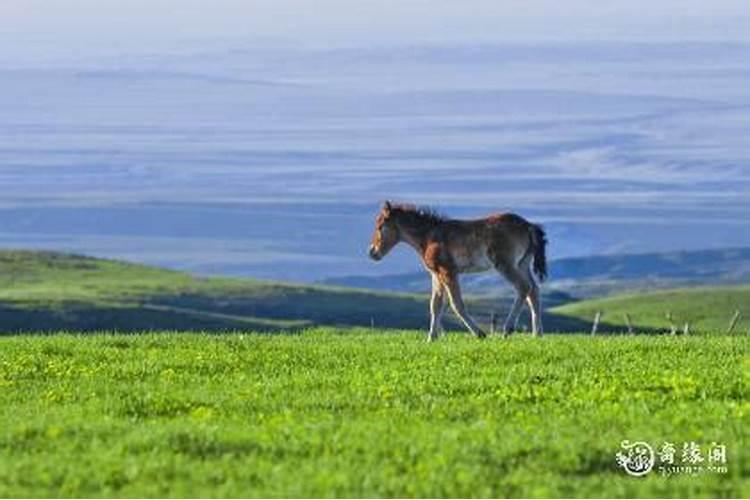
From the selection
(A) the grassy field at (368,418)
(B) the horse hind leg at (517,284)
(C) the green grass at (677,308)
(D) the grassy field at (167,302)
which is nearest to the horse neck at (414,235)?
(B) the horse hind leg at (517,284)

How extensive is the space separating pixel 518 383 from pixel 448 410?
2.23m

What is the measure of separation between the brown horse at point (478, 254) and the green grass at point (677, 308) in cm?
7316

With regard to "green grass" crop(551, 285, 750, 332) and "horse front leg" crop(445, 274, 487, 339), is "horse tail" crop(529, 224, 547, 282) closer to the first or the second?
"horse front leg" crop(445, 274, 487, 339)

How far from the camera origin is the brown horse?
32.4 m

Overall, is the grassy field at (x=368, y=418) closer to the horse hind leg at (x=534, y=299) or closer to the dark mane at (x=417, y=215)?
the horse hind leg at (x=534, y=299)

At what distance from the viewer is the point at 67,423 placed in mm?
20391

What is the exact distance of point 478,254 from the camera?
32.4 m

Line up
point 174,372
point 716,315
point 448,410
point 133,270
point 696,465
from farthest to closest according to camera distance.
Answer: point 133,270
point 716,315
point 174,372
point 448,410
point 696,465

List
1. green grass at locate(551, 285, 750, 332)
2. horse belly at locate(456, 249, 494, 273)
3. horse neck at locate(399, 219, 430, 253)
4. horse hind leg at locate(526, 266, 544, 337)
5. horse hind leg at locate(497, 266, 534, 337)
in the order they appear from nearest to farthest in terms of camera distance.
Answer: horse belly at locate(456, 249, 494, 273), horse hind leg at locate(497, 266, 534, 337), horse hind leg at locate(526, 266, 544, 337), horse neck at locate(399, 219, 430, 253), green grass at locate(551, 285, 750, 332)

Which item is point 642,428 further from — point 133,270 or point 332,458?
point 133,270

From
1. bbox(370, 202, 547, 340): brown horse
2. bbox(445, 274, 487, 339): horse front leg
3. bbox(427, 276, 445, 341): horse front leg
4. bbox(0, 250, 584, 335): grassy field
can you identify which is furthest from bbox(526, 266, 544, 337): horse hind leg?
bbox(0, 250, 584, 335): grassy field

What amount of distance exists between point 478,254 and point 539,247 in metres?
0.89

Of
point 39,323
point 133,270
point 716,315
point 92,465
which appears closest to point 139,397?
point 92,465

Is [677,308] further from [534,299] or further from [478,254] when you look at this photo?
[478,254]
